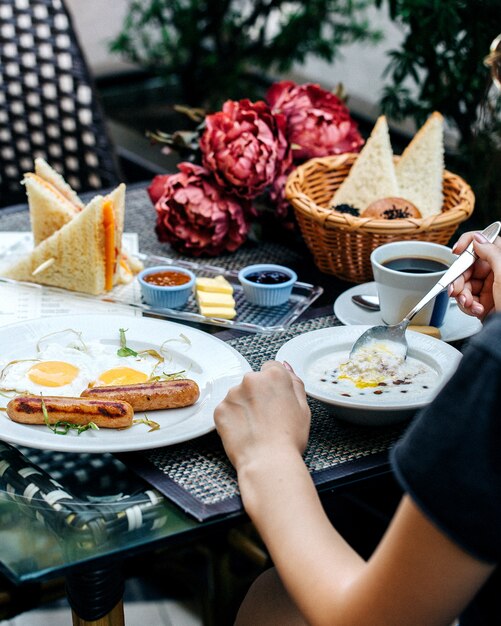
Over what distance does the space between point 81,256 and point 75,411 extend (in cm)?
60

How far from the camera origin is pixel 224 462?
124 centimetres

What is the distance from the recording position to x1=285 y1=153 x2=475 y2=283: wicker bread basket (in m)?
1.72

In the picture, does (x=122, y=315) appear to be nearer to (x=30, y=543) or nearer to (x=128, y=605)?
(x=30, y=543)

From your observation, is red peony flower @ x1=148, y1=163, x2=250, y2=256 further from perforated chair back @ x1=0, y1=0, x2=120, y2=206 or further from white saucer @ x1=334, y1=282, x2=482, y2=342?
perforated chair back @ x1=0, y1=0, x2=120, y2=206

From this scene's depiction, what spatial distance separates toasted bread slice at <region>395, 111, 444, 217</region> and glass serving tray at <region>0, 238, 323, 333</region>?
0.34 m

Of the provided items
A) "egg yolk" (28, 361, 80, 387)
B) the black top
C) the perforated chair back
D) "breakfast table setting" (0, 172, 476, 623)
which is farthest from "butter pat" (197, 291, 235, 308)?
the perforated chair back

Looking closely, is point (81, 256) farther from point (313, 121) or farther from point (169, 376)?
point (313, 121)

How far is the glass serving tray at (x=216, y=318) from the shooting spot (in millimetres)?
1685

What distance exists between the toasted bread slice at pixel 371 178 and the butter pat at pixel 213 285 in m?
0.36

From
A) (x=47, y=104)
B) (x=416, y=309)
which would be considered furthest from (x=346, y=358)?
(x=47, y=104)

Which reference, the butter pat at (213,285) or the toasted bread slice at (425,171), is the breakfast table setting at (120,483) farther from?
the toasted bread slice at (425,171)

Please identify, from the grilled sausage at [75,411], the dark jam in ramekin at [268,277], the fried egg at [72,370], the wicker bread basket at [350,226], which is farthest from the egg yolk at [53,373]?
the wicker bread basket at [350,226]

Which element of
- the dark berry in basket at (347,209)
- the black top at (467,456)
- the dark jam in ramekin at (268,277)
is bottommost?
the dark jam in ramekin at (268,277)

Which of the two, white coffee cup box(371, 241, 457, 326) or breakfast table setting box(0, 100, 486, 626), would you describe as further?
white coffee cup box(371, 241, 457, 326)
